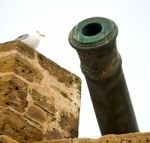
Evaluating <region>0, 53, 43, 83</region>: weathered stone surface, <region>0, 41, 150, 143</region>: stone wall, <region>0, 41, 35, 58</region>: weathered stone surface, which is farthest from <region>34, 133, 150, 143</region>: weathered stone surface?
<region>0, 41, 35, 58</region>: weathered stone surface

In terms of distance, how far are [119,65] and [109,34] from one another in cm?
34

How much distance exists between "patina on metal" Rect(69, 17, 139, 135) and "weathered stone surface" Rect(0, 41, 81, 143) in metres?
0.32

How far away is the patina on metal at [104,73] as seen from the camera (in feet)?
11.0

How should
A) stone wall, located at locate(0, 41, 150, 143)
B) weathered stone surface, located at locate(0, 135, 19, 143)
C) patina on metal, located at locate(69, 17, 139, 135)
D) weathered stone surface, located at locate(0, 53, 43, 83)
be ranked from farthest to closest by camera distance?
weathered stone surface, located at locate(0, 53, 43, 83)
stone wall, located at locate(0, 41, 150, 143)
patina on metal, located at locate(69, 17, 139, 135)
weathered stone surface, located at locate(0, 135, 19, 143)

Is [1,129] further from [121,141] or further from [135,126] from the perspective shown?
[135,126]

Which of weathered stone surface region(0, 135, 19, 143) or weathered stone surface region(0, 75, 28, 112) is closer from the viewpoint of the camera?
weathered stone surface region(0, 135, 19, 143)

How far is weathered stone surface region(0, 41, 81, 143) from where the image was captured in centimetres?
346

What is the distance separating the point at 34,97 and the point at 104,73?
0.62 metres

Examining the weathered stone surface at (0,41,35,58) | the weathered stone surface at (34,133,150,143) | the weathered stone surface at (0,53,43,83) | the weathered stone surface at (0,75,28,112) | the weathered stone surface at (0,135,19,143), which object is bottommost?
the weathered stone surface at (34,133,150,143)

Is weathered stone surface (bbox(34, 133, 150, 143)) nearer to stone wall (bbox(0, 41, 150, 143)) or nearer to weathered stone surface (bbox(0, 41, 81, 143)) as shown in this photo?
stone wall (bbox(0, 41, 150, 143))

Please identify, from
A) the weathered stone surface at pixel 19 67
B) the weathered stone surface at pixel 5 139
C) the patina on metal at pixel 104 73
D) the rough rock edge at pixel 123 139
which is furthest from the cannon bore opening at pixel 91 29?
the weathered stone surface at pixel 5 139

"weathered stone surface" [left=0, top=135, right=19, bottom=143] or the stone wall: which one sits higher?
the stone wall

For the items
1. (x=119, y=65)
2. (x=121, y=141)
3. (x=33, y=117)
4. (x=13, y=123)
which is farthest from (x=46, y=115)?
(x=121, y=141)

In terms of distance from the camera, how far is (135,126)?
155 inches
